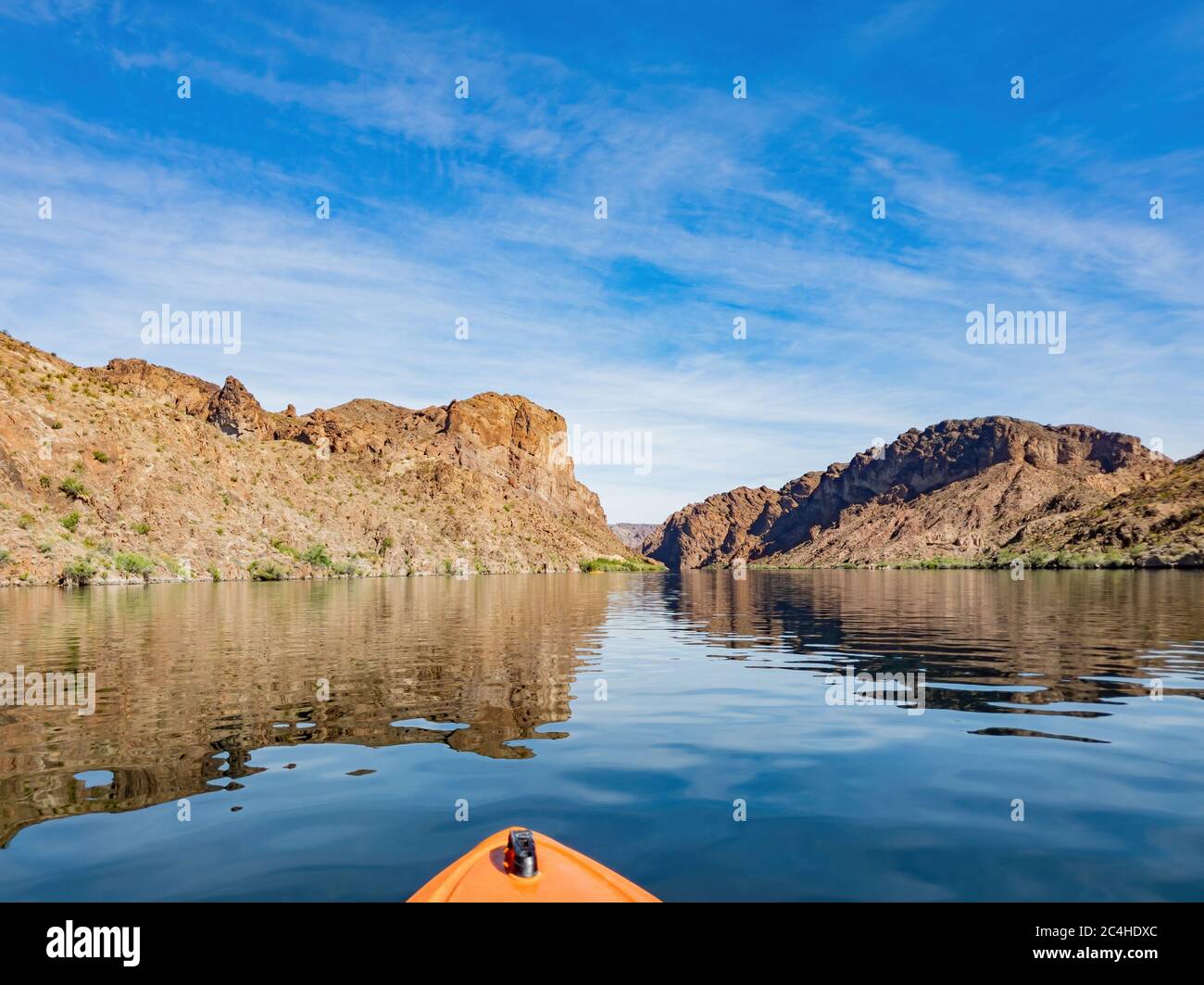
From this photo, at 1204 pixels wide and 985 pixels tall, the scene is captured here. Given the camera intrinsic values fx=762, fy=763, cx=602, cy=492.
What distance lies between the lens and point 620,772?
41.7ft

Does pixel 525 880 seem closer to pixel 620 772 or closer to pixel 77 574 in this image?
pixel 620 772

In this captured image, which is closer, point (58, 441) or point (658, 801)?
point (658, 801)

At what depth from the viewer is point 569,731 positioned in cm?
1573

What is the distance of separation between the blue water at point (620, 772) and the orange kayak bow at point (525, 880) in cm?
136

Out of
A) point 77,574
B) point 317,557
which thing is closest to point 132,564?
point 77,574

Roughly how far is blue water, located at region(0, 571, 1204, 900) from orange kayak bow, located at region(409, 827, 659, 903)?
136 cm

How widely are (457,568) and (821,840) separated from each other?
175945mm

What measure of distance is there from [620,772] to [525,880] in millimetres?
6168

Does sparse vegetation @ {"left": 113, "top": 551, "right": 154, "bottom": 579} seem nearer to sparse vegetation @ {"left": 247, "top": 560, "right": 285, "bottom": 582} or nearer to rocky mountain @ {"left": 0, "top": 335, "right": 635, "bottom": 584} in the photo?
rocky mountain @ {"left": 0, "top": 335, "right": 635, "bottom": 584}

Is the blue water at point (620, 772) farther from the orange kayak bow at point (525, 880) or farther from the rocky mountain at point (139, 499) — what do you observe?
the rocky mountain at point (139, 499)

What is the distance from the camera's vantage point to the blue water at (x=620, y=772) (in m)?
8.45

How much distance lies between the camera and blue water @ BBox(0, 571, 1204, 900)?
27.7ft
